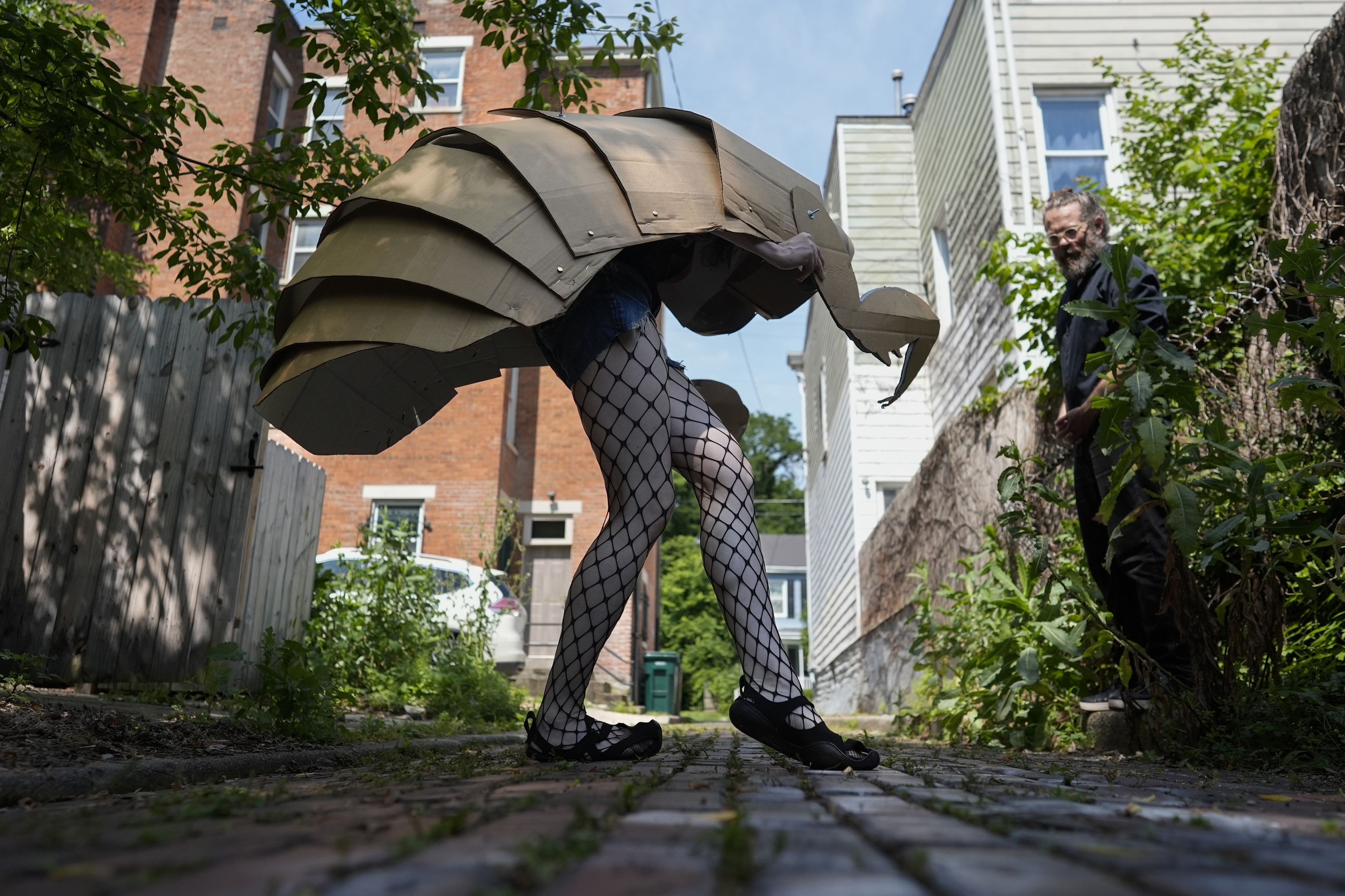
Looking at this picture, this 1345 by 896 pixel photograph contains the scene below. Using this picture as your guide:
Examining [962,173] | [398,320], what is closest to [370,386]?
[398,320]

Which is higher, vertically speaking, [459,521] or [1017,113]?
[1017,113]

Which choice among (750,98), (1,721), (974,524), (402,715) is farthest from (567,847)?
(750,98)

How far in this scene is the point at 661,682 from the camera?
15.4 m

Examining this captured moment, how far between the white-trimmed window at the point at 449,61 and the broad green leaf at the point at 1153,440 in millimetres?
16632

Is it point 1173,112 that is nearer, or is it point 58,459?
point 58,459

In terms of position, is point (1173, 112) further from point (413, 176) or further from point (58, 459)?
point (58, 459)

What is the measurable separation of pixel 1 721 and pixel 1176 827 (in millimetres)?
2994

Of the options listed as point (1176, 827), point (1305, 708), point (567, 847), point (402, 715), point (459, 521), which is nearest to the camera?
point (567, 847)

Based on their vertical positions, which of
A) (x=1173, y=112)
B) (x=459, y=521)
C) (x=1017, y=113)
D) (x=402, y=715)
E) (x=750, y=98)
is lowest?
(x=402, y=715)

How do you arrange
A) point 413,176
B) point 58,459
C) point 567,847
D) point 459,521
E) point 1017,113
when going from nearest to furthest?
point 567,847, point 413,176, point 58,459, point 1017,113, point 459,521

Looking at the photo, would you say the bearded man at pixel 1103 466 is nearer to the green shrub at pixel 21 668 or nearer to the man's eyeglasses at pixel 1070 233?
the man's eyeglasses at pixel 1070 233

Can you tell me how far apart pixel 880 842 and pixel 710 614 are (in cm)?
3110

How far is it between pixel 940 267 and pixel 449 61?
10.2 m

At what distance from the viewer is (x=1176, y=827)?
131 centimetres
